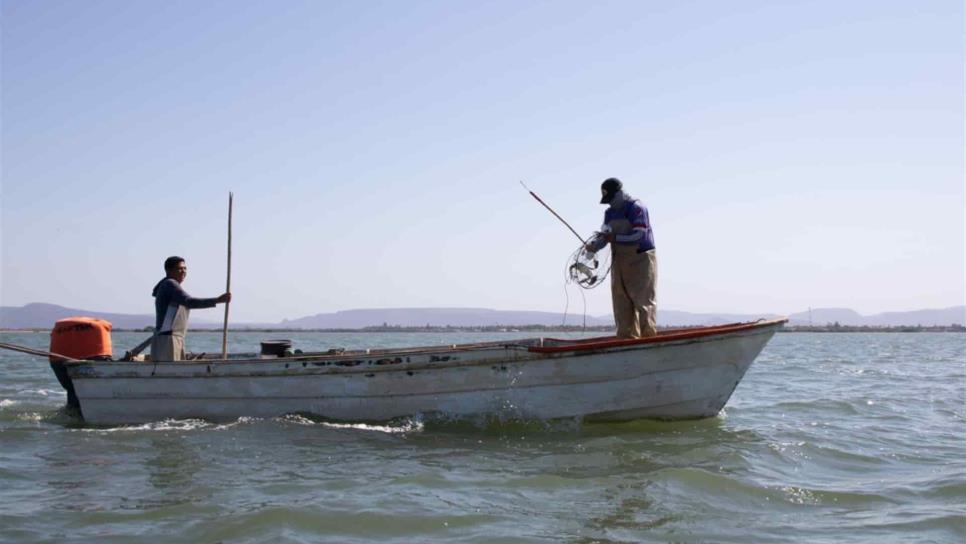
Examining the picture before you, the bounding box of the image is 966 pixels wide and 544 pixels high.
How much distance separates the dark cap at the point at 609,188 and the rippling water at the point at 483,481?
2.72 m

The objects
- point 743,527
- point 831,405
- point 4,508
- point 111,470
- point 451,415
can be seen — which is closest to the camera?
point 743,527

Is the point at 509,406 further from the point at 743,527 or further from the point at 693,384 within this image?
the point at 743,527

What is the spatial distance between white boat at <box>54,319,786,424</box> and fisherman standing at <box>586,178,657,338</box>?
462 mm

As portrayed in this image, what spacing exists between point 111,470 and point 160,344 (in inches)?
117

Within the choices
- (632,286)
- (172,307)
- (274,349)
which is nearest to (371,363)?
(274,349)

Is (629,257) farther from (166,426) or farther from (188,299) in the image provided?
(166,426)

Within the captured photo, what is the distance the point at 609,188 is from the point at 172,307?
19.0 ft

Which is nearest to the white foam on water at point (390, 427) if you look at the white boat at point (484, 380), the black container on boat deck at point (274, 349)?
the white boat at point (484, 380)

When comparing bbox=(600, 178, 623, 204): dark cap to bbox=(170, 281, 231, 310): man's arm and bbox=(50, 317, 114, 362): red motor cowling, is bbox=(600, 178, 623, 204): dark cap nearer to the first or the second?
bbox=(170, 281, 231, 310): man's arm

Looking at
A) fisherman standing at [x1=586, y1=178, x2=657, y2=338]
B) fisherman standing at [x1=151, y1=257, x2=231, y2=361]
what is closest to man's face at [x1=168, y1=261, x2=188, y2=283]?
fisherman standing at [x1=151, y1=257, x2=231, y2=361]

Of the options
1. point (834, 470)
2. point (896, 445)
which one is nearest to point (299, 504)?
point (834, 470)

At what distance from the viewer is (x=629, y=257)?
9898mm

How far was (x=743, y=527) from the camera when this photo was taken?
6.47 meters

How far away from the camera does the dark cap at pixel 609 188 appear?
390 inches
